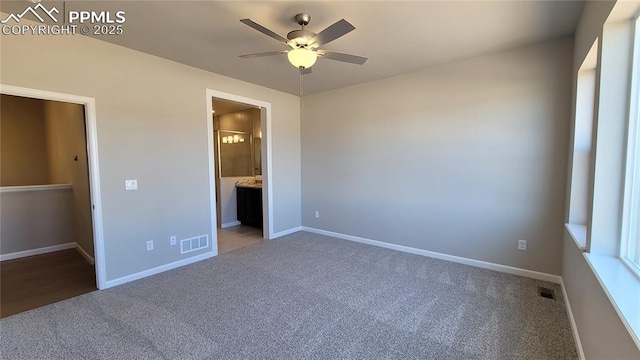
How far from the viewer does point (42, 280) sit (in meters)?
3.11

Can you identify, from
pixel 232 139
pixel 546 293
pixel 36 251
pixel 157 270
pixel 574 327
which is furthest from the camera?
pixel 232 139

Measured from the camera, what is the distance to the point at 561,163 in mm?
2809

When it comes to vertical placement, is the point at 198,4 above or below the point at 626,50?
above

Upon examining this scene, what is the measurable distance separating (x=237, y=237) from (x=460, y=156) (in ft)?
12.9

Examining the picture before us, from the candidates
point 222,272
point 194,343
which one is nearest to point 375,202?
point 222,272

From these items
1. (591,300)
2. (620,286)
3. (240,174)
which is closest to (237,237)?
(240,174)

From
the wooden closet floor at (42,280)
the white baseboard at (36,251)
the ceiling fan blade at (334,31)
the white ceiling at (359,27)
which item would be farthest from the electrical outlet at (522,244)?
the white baseboard at (36,251)

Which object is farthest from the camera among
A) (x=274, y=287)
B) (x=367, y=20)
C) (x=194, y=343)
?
(x=274, y=287)

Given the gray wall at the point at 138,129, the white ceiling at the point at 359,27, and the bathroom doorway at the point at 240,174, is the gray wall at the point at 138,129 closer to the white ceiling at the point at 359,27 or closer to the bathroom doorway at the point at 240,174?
the white ceiling at the point at 359,27

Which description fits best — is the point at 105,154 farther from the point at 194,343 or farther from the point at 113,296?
the point at 194,343

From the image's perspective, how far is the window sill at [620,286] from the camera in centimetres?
108

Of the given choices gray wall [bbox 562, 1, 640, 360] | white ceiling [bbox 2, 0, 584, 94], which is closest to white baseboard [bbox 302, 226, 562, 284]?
gray wall [bbox 562, 1, 640, 360]

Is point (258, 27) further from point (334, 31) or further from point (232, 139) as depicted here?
point (232, 139)

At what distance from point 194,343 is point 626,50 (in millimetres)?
3463
